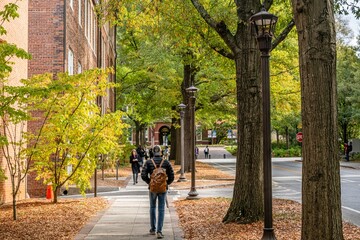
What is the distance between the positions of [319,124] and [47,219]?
7.77 meters

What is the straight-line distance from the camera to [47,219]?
12.5 metres

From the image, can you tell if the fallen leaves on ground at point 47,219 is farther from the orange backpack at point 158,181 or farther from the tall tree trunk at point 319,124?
the tall tree trunk at point 319,124

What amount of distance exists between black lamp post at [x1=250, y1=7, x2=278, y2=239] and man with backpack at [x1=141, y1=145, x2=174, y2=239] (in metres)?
2.36

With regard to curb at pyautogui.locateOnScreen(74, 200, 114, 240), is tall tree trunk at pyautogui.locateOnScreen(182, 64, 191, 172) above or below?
above

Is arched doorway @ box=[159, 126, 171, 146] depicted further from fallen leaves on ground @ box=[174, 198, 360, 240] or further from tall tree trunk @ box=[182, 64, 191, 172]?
fallen leaves on ground @ box=[174, 198, 360, 240]

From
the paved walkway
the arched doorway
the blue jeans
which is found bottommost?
the paved walkway

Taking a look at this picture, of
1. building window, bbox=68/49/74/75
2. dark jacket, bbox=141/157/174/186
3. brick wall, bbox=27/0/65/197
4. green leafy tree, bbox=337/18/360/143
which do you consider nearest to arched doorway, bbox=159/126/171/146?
green leafy tree, bbox=337/18/360/143

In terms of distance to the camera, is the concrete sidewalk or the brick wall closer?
the concrete sidewalk

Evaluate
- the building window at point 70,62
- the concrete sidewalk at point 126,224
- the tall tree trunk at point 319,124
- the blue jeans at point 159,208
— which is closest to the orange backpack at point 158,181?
the blue jeans at point 159,208

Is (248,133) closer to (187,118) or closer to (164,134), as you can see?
(187,118)

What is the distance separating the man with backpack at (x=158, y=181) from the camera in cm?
998

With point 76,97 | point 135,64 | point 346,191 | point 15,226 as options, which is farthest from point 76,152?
point 135,64

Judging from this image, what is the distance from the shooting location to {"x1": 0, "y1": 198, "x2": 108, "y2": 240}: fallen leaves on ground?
1063 centimetres

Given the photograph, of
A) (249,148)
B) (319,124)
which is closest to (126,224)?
(249,148)
